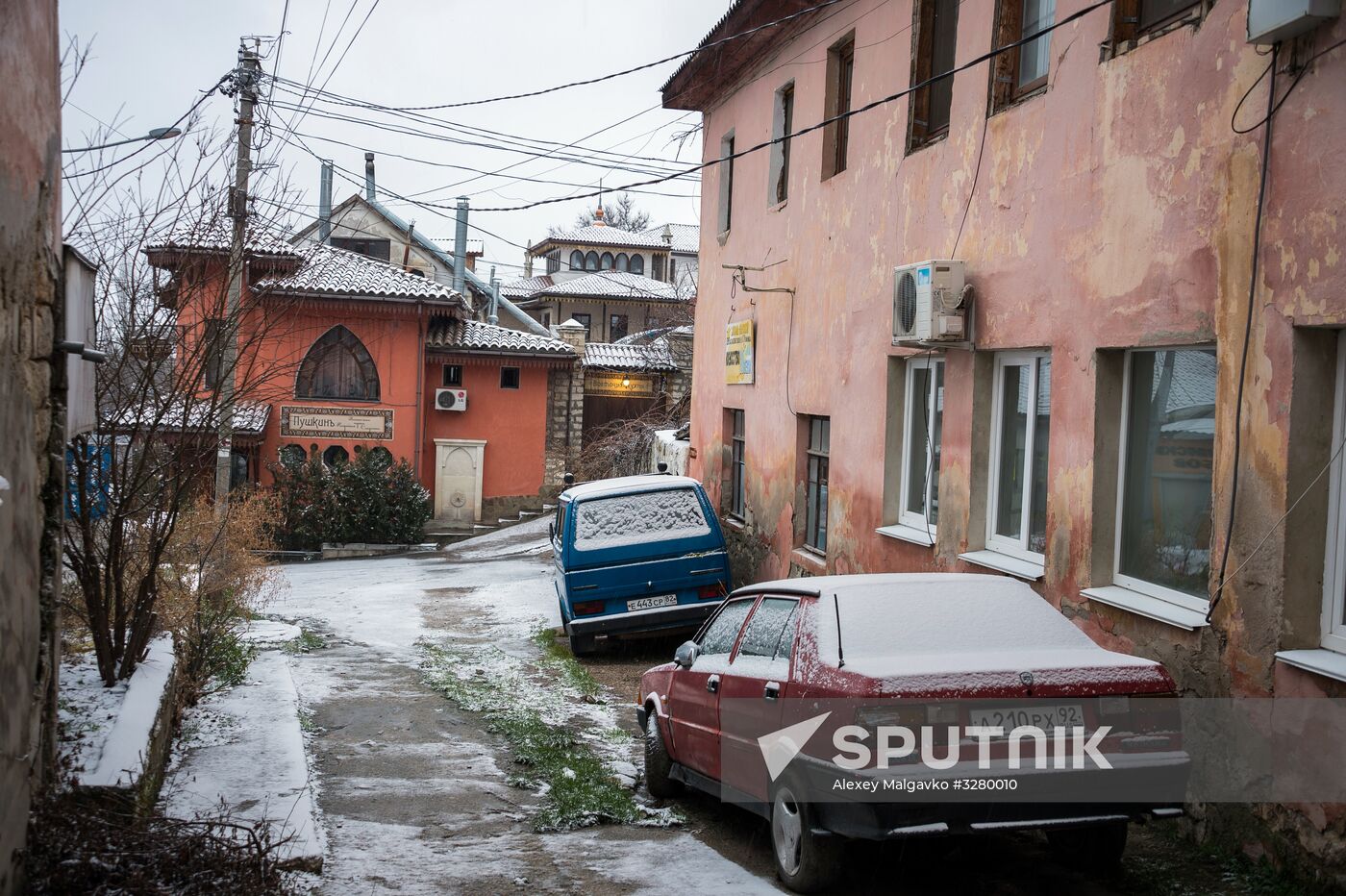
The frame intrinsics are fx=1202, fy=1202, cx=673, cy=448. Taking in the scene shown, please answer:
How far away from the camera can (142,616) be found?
25.1 ft

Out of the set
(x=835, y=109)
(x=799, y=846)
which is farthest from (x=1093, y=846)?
(x=835, y=109)

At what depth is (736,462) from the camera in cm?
1590

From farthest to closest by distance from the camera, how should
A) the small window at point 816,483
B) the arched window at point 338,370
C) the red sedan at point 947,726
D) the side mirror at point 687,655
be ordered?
the arched window at point 338,370 → the small window at point 816,483 → the side mirror at point 687,655 → the red sedan at point 947,726

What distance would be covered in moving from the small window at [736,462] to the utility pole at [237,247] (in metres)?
6.28

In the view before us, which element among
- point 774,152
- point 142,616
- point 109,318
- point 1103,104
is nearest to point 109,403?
point 109,318

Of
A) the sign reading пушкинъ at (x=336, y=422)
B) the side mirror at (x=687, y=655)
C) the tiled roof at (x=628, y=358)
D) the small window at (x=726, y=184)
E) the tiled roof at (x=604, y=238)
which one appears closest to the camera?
the side mirror at (x=687, y=655)

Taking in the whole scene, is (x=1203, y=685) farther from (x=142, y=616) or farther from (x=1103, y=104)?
(x=142, y=616)

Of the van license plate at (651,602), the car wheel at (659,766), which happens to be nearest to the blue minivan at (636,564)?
the van license plate at (651,602)

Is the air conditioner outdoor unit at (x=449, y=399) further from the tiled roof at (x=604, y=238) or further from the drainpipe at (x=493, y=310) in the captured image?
the tiled roof at (x=604, y=238)

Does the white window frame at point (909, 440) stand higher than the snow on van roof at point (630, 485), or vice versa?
the white window frame at point (909, 440)

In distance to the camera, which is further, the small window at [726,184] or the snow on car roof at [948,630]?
the small window at [726,184]

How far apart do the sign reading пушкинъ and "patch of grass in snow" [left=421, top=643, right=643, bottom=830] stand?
18180 mm

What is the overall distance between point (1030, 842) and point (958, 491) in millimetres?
3362

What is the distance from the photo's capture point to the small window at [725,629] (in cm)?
670
